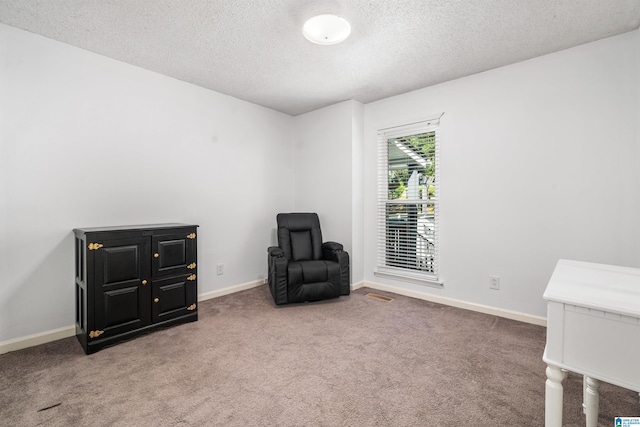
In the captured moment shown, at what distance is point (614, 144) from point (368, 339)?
267 centimetres

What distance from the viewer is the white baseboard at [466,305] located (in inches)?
113

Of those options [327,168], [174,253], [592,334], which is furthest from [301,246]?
[592,334]

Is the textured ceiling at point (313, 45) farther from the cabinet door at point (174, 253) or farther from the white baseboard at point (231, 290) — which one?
the white baseboard at point (231, 290)

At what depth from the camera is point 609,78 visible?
8.23 feet

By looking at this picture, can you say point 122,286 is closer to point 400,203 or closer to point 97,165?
point 97,165

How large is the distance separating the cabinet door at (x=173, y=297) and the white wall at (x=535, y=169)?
2606mm

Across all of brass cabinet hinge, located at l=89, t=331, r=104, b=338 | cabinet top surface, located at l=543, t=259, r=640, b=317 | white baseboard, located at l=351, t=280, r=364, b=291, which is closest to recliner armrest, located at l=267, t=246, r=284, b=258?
white baseboard, located at l=351, t=280, r=364, b=291

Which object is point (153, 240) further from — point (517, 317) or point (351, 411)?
point (517, 317)

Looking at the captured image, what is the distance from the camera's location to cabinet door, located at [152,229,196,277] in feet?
8.81

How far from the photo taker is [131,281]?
2.52m

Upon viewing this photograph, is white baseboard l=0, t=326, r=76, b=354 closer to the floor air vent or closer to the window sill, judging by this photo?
the floor air vent

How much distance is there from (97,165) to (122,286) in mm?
1189

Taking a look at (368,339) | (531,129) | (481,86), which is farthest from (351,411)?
(481,86)

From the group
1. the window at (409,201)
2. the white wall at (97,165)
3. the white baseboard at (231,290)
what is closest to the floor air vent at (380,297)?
the window at (409,201)
